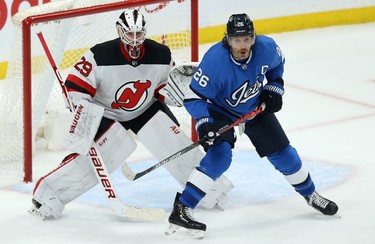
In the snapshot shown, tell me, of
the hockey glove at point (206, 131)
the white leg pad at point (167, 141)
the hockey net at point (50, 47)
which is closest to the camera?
the hockey glove at point (206, 131)

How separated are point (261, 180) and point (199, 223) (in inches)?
35.4

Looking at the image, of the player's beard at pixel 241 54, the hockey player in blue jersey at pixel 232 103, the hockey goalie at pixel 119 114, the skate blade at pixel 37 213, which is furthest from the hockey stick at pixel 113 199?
the player's beard at pixel 241 54

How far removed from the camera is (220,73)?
423 centimetres

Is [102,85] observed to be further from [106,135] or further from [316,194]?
[316,194]

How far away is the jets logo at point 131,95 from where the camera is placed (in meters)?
4.55

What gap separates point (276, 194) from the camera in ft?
16.0

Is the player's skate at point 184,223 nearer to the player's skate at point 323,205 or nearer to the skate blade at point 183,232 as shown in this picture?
the skate blade at point 183,232

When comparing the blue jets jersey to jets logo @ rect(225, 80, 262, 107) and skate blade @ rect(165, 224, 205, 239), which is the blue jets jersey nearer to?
jets logo @ rect(225, 80, 262, 107)

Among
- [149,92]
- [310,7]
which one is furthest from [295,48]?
[149,92]

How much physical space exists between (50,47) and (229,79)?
4.59ft

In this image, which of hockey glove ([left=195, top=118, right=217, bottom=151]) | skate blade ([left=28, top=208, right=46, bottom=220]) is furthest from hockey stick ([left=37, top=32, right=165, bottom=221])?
hockey glove ([left=195, top=118, right=217, bottom=151])

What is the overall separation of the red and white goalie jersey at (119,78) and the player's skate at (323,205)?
790 mm

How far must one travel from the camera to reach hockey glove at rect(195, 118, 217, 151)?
13.7 feet

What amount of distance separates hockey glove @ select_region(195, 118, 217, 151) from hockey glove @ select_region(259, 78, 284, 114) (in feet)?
0.91
